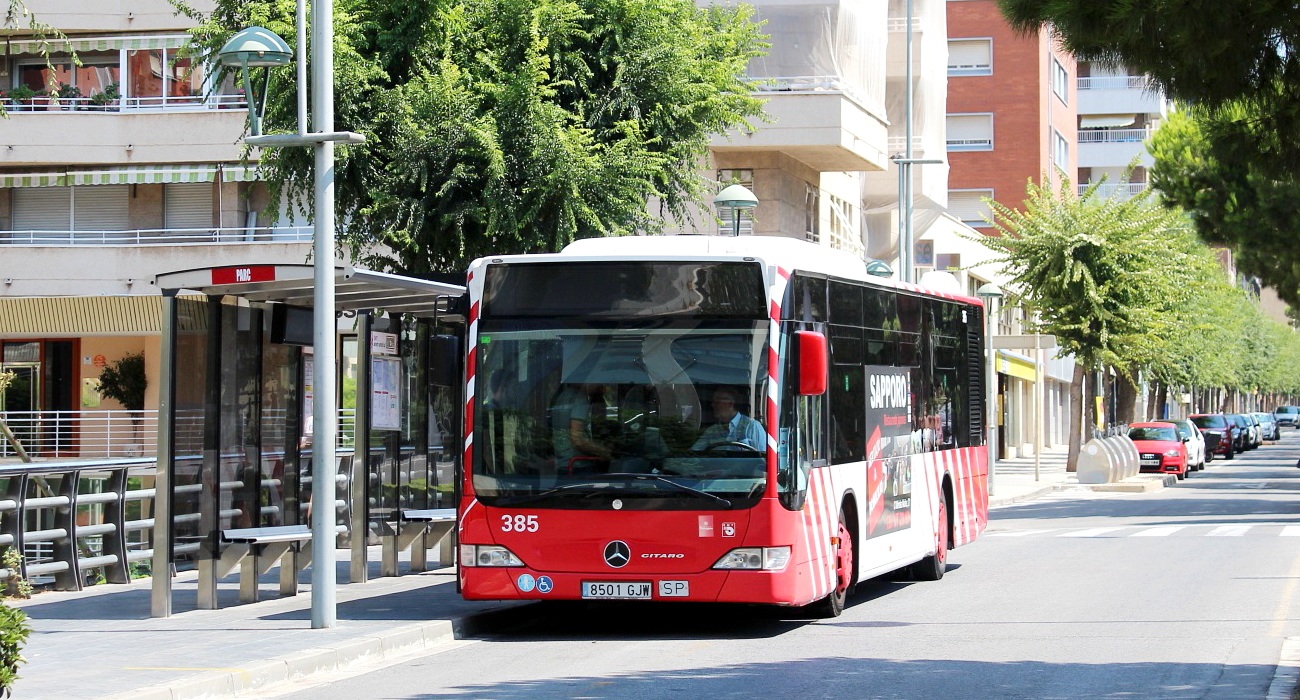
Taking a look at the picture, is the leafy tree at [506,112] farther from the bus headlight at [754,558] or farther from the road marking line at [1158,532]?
the bus headlight at [754,558]

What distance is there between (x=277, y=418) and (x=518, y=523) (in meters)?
3.71

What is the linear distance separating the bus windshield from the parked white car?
39.3m

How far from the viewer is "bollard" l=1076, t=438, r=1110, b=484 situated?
41281 millimetres

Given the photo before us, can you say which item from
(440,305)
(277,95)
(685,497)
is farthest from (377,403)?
(277,95)

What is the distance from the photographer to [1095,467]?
41.3 meters

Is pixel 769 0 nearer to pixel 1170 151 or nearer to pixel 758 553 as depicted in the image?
pixel 1170 151

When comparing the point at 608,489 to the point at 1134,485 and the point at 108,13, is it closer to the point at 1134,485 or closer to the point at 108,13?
the point at 1134,485

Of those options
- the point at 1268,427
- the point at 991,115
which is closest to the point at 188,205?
the point at 991,115

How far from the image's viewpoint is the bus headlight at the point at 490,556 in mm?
13180

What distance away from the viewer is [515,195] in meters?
25.3

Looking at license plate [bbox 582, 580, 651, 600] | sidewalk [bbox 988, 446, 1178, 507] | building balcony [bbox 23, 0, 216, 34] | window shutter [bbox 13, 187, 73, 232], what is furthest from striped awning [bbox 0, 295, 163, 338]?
license plate [bbox 582, 580, 651, 600]

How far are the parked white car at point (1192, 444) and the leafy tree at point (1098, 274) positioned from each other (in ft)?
10.2

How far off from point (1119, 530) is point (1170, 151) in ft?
59.6

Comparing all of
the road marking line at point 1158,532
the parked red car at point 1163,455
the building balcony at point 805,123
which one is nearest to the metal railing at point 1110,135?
the parked red car at point 1163,455
